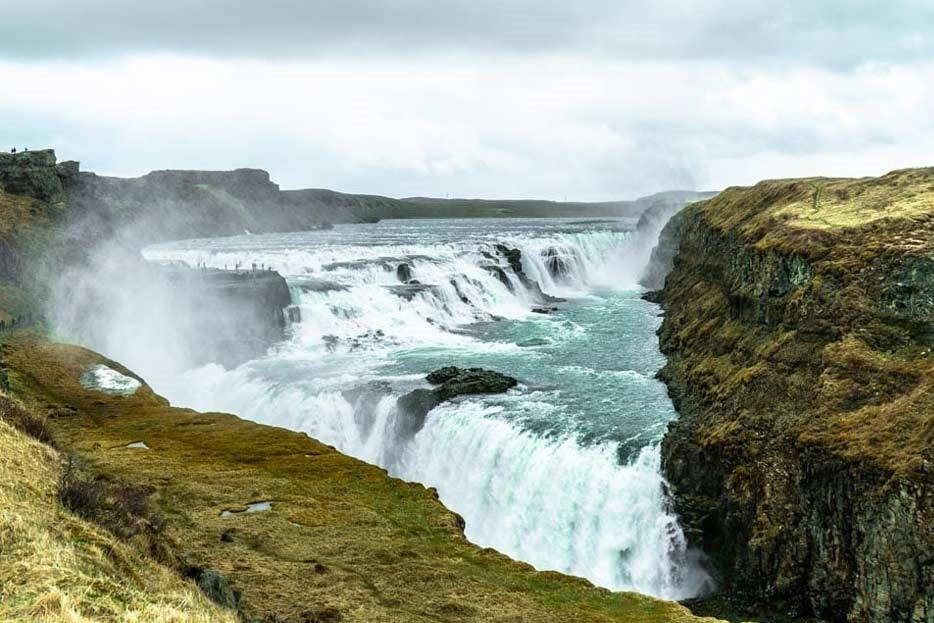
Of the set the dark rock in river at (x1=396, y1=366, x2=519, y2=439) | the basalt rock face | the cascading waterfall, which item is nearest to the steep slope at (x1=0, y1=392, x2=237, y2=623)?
the cascading waterfall

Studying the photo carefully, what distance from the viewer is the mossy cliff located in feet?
67.5

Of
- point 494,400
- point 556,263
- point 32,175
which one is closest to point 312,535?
point 494,400

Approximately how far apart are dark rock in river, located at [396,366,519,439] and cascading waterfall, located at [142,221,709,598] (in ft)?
1.93

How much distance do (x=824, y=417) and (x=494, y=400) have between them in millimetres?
16709

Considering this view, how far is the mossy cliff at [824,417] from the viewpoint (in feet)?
67.5

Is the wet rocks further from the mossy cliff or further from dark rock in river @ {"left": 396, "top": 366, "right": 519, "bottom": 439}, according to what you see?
the mossy cliff

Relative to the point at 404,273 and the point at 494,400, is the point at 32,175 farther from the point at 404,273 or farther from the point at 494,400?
the point at 494,400

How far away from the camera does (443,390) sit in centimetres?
3900

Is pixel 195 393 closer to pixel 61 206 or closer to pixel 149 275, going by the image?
pixel 149 275

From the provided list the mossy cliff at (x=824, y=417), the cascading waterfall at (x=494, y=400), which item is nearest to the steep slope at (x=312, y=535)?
the mossy cliff at (x=824, y=417)

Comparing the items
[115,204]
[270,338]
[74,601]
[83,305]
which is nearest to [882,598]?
[74,601]

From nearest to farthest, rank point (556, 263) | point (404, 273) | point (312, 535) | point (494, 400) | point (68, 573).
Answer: point (68, 573) → point (312, 535) → point (494, 400) → point (404, 273) → point (556, 263)

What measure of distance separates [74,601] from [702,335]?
122 feet

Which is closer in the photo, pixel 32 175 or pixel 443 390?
pixel 443 390
